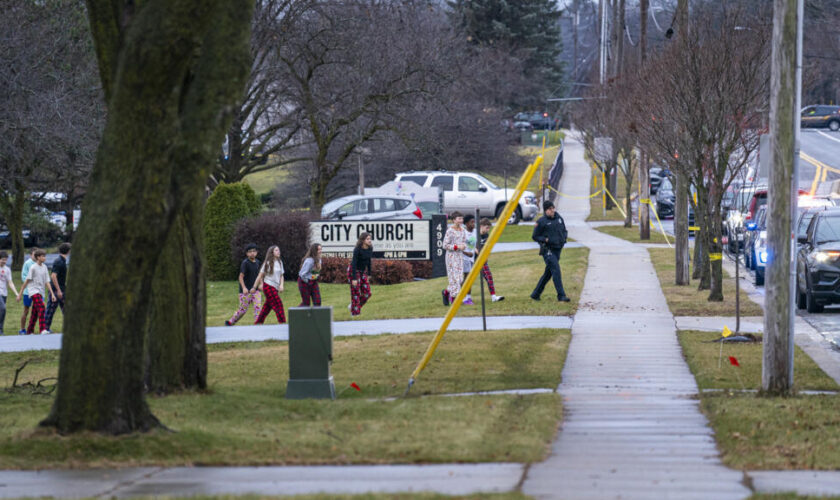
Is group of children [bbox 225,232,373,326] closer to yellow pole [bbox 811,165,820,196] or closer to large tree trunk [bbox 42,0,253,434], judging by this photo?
large tree trunk [bbox 42,0,253,434]

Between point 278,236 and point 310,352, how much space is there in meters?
16.5

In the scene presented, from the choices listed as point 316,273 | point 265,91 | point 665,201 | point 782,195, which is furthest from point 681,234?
point 665,201

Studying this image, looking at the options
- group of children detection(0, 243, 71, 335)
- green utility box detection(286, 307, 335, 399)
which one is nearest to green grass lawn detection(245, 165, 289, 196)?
group of children detection(0, 243, 71, 335)

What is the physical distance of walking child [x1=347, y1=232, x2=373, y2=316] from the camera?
746 inches

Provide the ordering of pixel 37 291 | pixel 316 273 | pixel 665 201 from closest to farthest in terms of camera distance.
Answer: pixel 316 273 → pixel 37 291 → pixel 665 201

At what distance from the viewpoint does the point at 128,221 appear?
8164 mm

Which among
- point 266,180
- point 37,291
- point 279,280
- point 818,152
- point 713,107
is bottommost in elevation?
point 37,291

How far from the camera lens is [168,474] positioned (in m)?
7.54

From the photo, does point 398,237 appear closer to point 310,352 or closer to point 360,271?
point 360,271

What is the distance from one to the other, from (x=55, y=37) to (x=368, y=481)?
26237 millimetres

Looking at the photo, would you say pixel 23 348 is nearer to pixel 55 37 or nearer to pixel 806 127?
pixel 55 37

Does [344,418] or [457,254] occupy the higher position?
[457,254]

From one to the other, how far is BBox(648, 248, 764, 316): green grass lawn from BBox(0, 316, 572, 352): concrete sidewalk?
2468 millimetres

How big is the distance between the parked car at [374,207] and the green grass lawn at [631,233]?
7638mm
